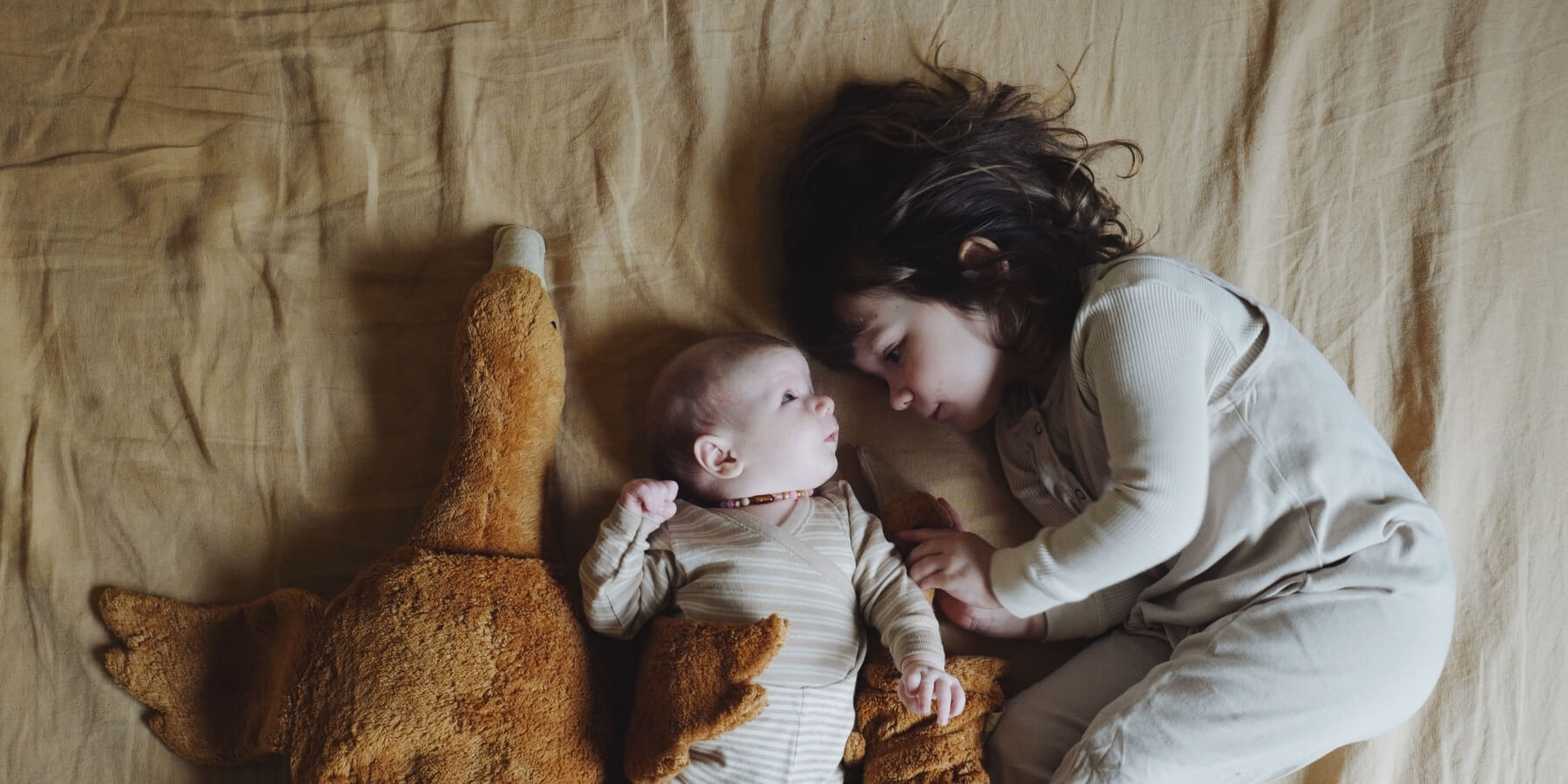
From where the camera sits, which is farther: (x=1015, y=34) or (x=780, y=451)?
(x=1015, y=34)

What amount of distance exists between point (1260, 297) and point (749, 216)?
628mm

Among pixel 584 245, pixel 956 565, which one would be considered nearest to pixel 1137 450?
pixel 956 565

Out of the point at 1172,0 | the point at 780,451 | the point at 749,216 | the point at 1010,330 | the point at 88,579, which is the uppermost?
the point at 1172,0

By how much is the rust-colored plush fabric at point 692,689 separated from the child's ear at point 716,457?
156 millimetres

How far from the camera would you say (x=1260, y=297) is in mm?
1224

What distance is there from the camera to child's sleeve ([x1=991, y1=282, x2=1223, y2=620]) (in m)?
0.98

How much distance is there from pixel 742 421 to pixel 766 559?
0.14 m

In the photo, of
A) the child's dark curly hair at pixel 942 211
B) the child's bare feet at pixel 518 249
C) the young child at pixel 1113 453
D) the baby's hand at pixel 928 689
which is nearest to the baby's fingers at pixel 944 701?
the baby's hand at pixel 928 689

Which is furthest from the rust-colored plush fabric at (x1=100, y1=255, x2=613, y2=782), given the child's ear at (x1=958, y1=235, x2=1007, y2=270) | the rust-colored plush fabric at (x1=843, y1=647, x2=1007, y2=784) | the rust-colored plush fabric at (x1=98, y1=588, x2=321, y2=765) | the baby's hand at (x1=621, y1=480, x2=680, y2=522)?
the child's ear at (x1=958, y1=235, x2=1007, y2=270)

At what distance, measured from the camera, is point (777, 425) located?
1.05 meters

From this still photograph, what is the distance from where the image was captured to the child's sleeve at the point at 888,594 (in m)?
1.03

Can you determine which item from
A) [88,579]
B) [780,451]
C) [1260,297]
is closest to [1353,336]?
[1260,297]

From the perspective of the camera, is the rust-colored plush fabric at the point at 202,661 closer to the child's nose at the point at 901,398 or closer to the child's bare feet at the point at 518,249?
the child's bare feet at the point at 518,249

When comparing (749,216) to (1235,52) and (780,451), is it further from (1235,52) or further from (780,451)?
(1235,52)
